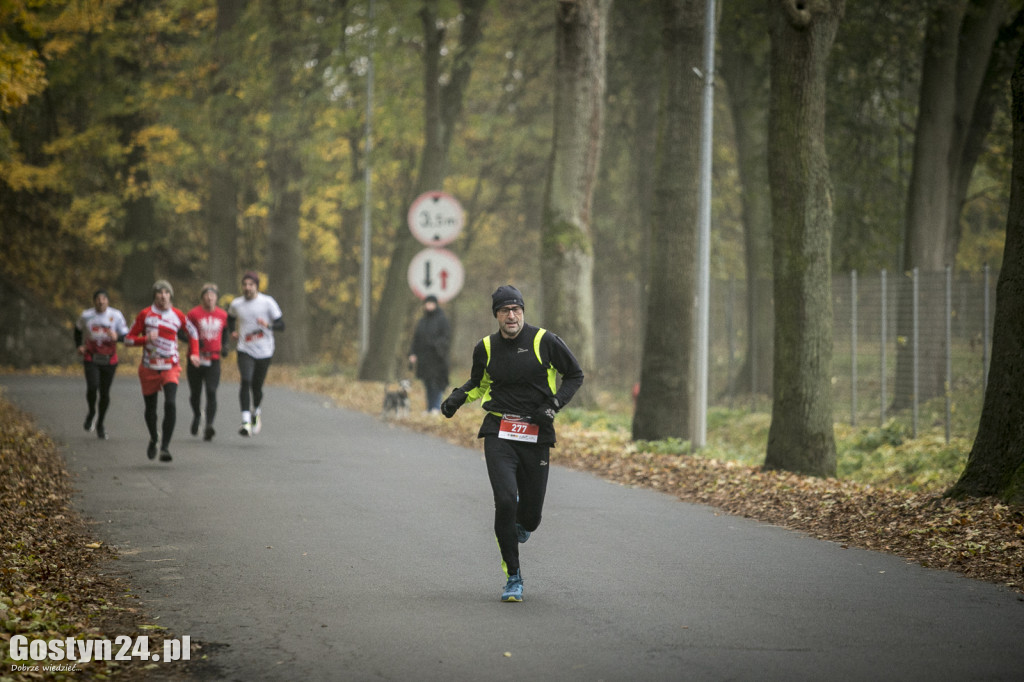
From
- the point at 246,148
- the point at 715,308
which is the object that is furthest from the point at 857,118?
the point at 246,148

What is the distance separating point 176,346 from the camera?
50.1 feet

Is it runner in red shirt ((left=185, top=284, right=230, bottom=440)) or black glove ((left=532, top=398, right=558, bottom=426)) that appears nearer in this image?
black glove ((left=532, top=398, right=558, bottom=426))

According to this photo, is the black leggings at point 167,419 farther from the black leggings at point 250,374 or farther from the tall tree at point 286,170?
the tall tree at point 286,170

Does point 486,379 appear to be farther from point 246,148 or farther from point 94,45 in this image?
point 94,45

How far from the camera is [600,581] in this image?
845cm

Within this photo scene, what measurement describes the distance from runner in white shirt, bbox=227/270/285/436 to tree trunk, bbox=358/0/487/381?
1297 centimetres

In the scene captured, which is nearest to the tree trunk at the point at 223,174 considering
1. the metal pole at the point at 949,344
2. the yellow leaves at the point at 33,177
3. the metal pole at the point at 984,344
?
the yellow leaves at the point at 33,177

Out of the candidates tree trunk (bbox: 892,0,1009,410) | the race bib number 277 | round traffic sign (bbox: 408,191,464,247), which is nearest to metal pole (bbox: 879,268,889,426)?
tree trunk (bbox: 892,0,1009,410)

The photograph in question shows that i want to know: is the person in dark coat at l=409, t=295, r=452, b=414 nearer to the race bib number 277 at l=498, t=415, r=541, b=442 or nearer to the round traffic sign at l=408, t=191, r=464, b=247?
the round traffic sign at l=408, t=191, r=464, b=247

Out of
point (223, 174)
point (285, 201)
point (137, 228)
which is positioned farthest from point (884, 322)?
point (137, 228)

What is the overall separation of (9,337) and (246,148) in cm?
848

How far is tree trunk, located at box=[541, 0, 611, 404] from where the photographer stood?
20.6 metres

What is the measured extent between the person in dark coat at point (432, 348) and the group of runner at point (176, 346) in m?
3.80

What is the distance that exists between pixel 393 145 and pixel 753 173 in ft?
36.8
